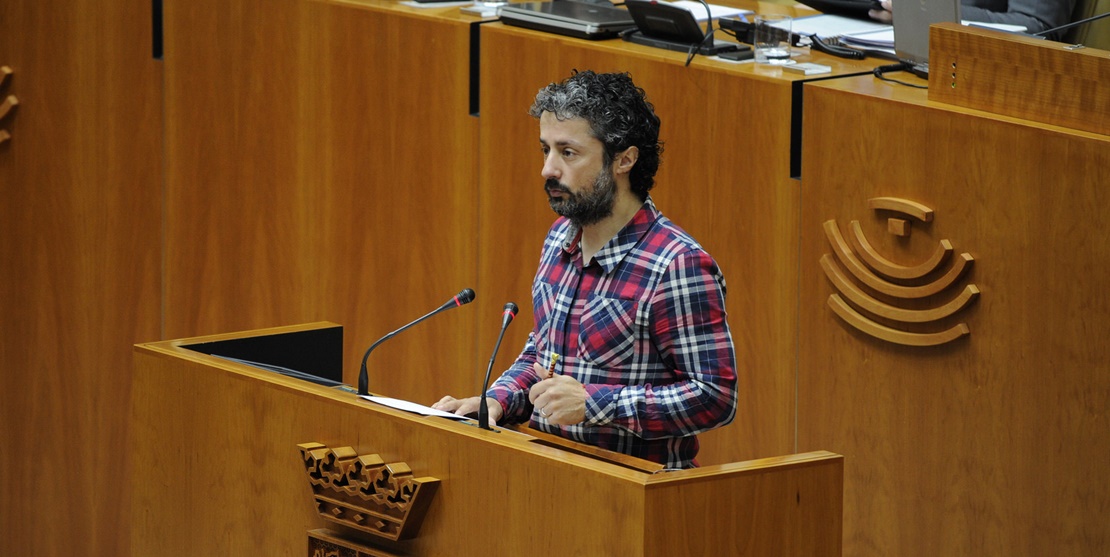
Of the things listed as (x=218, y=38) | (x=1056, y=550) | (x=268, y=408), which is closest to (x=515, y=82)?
(x=218, y=38)

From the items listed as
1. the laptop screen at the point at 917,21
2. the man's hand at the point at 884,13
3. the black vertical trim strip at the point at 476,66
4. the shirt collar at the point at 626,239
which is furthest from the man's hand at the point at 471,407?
the man's hand at the point at 884,13

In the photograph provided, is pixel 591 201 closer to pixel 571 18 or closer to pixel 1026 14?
pixel 571 18

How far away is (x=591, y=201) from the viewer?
8.86ft

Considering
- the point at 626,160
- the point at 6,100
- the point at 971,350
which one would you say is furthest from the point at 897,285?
the point at 6,100

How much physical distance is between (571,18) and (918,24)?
0.84 metres

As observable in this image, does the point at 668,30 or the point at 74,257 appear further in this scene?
the point at 74,257

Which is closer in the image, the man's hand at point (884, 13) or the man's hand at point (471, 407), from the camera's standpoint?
the man's hand at point (471, 407)

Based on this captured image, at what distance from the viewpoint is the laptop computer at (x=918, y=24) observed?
3.31m

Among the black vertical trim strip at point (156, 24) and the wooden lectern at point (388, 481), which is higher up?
the black vertical trim strip at point (156, 24)

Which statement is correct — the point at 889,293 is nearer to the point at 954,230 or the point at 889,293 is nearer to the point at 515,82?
the point at 954,230

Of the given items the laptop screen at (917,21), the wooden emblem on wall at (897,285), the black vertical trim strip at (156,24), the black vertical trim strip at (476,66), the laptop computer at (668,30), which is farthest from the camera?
the black vertical trim strip at (156,24)

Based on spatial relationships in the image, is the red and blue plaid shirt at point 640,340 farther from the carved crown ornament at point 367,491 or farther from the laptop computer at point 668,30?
the laptop computer at point 668,30

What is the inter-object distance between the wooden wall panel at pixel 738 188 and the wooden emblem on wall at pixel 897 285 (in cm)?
14

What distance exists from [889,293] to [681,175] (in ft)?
2.02
